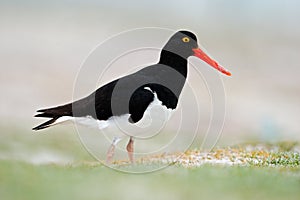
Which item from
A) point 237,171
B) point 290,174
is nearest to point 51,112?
point 237,171

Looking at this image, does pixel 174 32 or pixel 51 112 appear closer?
pixel 51 112

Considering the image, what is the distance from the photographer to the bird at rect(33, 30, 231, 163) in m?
9.52

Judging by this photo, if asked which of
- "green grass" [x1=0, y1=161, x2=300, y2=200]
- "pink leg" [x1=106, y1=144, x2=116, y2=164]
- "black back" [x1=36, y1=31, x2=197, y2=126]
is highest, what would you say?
"black back" [x1=36, y1=31, x2=197, y2=126]

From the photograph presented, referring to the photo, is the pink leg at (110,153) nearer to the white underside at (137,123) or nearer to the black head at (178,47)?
the white underside at (137,123)

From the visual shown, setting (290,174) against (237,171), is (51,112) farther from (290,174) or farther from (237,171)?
(290,174)

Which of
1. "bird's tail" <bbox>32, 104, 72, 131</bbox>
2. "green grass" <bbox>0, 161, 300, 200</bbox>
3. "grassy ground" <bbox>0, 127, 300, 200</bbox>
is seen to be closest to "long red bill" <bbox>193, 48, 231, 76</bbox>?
"grassy ground" <bbox>0, 127, 300, 200</bbox>

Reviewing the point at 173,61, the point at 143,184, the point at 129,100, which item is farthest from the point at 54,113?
the point at 143,184

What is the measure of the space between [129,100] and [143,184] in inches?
80.6

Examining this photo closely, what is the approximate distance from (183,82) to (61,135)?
320 inches

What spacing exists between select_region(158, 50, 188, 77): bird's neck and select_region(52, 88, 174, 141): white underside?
1068mm

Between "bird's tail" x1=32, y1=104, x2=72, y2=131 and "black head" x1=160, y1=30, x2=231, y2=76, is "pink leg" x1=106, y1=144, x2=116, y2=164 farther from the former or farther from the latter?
"black head" x1=160, y1=30, x2=231, y2=76

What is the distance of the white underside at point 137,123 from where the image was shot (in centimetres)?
955

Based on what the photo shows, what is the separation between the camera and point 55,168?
9148mm

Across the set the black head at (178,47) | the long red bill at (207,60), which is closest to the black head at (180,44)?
the black head at (178,47)
